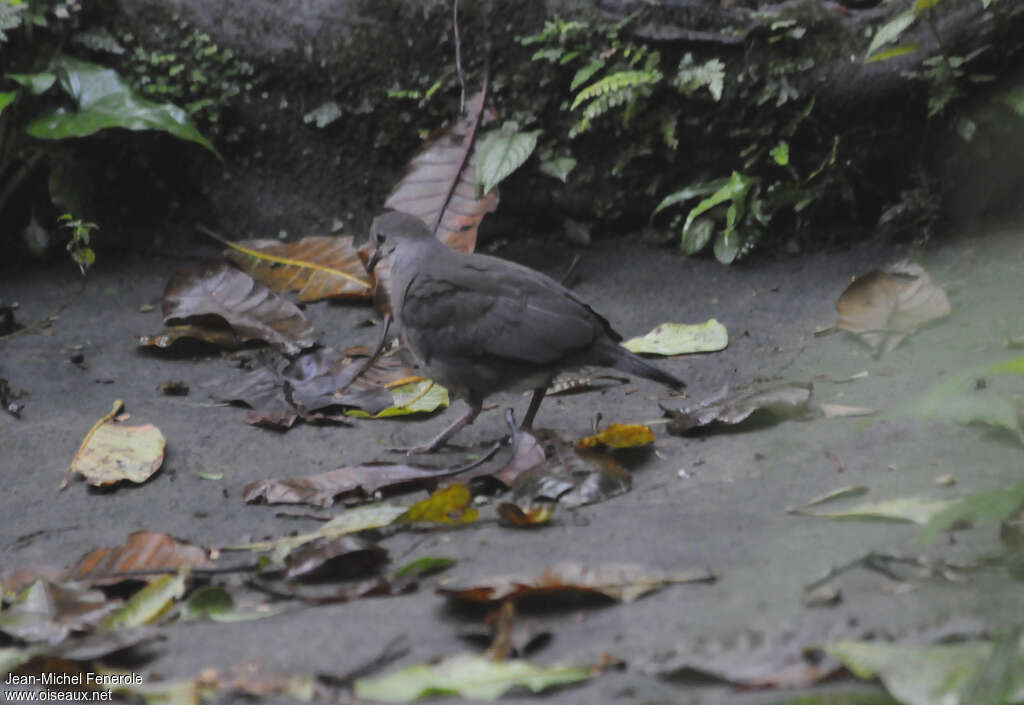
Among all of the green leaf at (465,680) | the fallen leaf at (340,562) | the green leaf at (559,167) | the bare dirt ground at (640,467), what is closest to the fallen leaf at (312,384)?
the bare dirt ground at (640,467)

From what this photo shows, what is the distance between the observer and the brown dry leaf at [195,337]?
547 centimetres

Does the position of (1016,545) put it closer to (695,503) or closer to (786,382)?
(695,503)

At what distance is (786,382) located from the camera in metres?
4.40

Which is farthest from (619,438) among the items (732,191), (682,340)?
(732,191)

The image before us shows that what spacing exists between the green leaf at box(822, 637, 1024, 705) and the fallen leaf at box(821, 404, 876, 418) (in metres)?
1.85

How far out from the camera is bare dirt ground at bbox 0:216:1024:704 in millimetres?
2387

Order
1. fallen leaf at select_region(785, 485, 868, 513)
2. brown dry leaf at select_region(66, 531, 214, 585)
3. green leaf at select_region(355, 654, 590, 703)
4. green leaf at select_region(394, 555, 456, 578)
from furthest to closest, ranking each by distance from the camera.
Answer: brown dry leaf at select_region(66, 531, 214, 585), fallen leaf at select_region(785, 485, 868, 513), green leaf at select_region(394, 555, 456, 578), green leaf at select_region(355, 654, 590, 703)

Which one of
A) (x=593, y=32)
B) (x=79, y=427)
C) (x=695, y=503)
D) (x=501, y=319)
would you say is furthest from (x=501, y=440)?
(x=593, y=32)

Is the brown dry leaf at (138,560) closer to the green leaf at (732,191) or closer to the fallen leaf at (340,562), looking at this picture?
the fallen leaf at (340,562)

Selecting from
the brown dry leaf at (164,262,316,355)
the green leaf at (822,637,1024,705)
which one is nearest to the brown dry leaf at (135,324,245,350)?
the brown dry leaf at (164,262,316,355)

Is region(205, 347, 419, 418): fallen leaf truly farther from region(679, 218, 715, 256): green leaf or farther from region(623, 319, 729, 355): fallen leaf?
region(679, 218, 715, 256): green leaf

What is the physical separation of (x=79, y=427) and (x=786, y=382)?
2861mm

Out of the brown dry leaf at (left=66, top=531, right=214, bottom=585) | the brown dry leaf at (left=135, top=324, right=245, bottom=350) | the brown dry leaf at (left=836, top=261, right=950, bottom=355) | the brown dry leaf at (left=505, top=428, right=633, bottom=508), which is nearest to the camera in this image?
the brown dry leaf at (left=66, top=531, right=214, bottom=585)

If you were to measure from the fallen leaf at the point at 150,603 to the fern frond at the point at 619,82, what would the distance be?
3.74m
